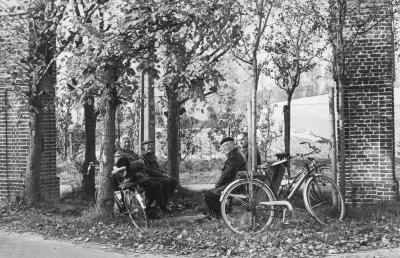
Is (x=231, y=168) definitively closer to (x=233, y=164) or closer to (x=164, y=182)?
(x=233, y=164)

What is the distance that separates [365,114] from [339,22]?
82.2 inches

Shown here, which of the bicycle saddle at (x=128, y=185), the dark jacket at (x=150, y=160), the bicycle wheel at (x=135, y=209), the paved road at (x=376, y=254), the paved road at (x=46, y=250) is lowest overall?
the paved road at (x=46, y=250)

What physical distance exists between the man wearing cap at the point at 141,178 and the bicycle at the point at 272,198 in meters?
1.71

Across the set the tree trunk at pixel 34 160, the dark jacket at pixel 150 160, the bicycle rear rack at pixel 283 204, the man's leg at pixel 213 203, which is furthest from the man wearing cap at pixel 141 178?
the bicycle rear rack at pixel 283 204

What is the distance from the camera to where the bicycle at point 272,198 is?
7.89 m

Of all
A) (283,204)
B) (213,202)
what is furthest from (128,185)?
(283,204)

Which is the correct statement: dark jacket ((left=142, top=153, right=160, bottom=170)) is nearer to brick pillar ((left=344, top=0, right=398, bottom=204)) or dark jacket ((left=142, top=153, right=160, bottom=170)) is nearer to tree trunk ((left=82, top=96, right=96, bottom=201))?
tree trunk ((left=82, top=96, right=96, bottom=201))

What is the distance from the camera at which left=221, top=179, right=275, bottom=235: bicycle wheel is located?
782 cm

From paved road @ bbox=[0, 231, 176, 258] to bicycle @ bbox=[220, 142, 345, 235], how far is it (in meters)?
1.52

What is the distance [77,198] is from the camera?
13281mm

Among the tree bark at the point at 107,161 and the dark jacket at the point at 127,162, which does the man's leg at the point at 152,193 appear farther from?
the tree bark at the point at 107,161

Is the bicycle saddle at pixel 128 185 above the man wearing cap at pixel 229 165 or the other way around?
the other way around

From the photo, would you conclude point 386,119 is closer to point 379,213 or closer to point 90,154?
point 379,213

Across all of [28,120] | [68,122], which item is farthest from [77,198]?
[68,122]
